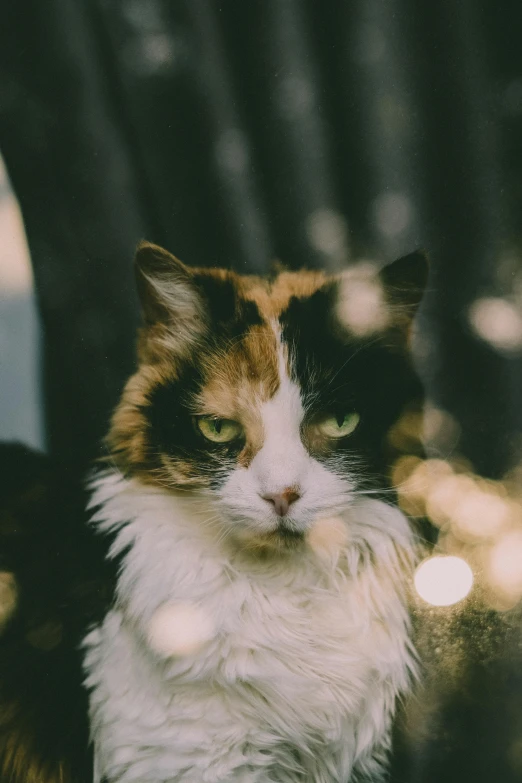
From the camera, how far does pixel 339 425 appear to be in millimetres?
713

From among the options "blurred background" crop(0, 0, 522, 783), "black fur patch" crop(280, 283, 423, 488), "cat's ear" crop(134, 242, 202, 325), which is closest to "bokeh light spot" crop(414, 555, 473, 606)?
"blurred background" crop(0, 0, 522, 783)

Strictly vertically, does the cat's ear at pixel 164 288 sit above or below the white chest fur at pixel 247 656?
above

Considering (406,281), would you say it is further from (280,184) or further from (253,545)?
(253,545)

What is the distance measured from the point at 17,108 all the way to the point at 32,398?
0.38m

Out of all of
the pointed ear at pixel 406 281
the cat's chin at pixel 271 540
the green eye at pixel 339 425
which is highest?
the pointed ear at pixel 406 281

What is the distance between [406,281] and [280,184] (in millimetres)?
220

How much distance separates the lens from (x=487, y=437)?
2.55 ft

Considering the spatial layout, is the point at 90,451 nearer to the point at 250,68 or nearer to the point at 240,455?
the point at 240,455

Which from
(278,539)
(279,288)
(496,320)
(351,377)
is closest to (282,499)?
(278,539)

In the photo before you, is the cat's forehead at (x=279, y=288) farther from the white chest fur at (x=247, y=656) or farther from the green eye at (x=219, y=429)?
the white chest fur at (x=247, y=656)

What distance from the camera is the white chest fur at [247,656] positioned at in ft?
2.18

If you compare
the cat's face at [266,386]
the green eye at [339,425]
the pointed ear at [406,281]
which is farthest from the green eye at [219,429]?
the pointed ear at [406,281]

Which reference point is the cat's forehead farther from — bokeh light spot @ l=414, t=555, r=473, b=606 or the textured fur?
bokeh light spot @ l=414, t=555, r=473, b=606

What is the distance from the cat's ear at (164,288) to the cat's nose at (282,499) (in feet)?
0.85
